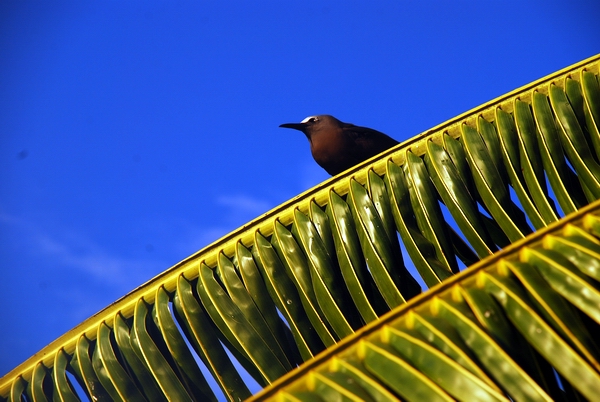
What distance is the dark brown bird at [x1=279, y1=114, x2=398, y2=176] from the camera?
488cm

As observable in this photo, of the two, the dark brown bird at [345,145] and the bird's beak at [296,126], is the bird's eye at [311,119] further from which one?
the dark brown bird at [345,145]

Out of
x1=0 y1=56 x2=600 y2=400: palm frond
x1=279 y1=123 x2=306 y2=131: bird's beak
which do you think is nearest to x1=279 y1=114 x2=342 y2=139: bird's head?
x1=279 y1=123 x2=306 y2=131: bird's beak

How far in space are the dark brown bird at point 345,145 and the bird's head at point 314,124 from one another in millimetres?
234

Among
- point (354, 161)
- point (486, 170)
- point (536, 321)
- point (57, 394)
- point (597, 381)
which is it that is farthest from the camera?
point (354, 161)

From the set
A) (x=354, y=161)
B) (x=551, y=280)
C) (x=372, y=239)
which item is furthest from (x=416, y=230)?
(x=354, y=161)

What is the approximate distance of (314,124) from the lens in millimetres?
5641

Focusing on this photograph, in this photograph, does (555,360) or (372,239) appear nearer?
(555,360)

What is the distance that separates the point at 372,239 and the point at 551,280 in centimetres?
98

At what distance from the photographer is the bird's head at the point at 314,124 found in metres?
5.39

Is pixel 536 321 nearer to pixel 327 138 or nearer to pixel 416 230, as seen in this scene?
pixel 416 230

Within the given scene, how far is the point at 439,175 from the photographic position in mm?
2469

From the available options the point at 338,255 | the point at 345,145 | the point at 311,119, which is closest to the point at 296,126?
the point at 311,119

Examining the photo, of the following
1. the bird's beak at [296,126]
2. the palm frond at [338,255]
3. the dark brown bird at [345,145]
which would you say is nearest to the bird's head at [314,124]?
the bird's beak at [296,126]

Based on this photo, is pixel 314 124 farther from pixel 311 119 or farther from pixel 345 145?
pixel 345 145
